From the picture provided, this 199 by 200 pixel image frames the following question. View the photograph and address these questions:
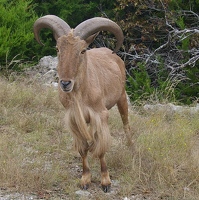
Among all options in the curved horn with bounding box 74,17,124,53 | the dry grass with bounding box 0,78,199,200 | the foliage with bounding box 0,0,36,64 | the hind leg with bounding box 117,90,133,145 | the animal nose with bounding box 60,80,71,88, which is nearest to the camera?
the animal nose with bounding box 60,80,71,88

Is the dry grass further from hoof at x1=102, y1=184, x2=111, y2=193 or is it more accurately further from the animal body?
the animal body

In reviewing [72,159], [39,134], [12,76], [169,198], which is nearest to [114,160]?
[72,159]

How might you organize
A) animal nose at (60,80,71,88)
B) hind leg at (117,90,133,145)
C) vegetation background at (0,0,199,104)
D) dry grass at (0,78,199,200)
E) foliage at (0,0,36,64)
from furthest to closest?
foliage at (0,0,36,64) → vegetation background at (0,0,199,104) → hind leg at (117,90,133,145) → dry grass at (0,78,199,200) → animal nose at (60,80,71,88)

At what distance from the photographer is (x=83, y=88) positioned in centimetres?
535

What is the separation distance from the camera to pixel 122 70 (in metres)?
7.02

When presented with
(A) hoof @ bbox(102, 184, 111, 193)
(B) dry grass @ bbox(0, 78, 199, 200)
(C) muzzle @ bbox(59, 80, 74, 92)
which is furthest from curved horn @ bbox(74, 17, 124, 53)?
(A) hoof @ bbox(102, 184, 111, 193)

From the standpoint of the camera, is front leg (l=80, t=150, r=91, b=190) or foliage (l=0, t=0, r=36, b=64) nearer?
front leg (l=80, t=150, r=91, b=190)

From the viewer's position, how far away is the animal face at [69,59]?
488cm

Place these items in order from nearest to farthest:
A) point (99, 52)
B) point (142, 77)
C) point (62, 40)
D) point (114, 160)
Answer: point (62, 40) < point (114, 160) < point (99, 52) < point (142, 77)

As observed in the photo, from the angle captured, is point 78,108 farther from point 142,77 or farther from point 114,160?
point 142,77

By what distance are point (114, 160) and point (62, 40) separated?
187 centimetres

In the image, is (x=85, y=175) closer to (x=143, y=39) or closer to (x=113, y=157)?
(x=113, y=157)

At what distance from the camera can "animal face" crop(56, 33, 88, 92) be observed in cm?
488

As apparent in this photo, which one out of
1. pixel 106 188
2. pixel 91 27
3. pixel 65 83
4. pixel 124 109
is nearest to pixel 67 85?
pixel 65 83
